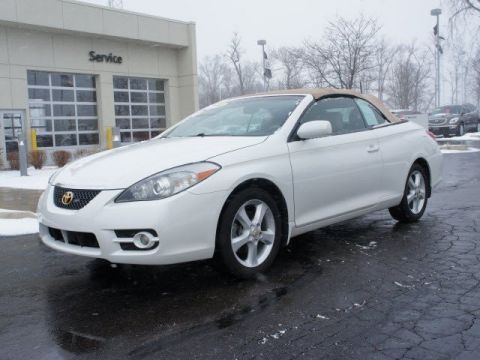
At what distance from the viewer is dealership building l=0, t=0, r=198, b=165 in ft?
63.8

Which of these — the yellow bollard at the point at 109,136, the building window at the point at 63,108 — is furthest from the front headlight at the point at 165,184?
the yellow bollard at the point at 109,136

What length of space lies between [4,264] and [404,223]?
14.2 feet

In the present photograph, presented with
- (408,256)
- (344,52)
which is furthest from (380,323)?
(344,52)

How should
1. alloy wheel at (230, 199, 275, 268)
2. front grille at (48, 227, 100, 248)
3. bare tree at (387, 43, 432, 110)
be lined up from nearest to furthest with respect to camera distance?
front grille at (48, 227, 100, 248) → alloy wheel at (230, 199, 275, 268) → bare tree at (387, 43, 432, 110)

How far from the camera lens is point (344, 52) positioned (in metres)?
22.0

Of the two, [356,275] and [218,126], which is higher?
[218,126]

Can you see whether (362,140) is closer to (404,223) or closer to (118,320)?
(404,223)

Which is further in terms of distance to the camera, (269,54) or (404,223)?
(269,54)

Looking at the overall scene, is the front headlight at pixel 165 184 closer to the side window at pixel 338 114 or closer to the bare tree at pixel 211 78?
the side window at pixel 338 114

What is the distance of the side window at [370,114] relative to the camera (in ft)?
18.8

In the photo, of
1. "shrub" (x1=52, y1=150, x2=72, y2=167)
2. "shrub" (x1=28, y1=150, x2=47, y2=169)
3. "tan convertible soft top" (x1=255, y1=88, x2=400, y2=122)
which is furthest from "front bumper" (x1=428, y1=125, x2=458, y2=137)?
"tan convertible soft top" (x1=255, y1=88, x2=400, y2=122)

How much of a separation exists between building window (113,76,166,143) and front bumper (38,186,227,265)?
20.9m

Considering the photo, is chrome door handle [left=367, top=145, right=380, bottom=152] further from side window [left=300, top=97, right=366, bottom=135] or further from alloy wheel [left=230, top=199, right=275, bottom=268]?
alloy wheel [left=230, top=199, right=275, bottom=268]

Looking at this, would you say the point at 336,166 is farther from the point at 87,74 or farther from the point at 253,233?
the point at 87,74
